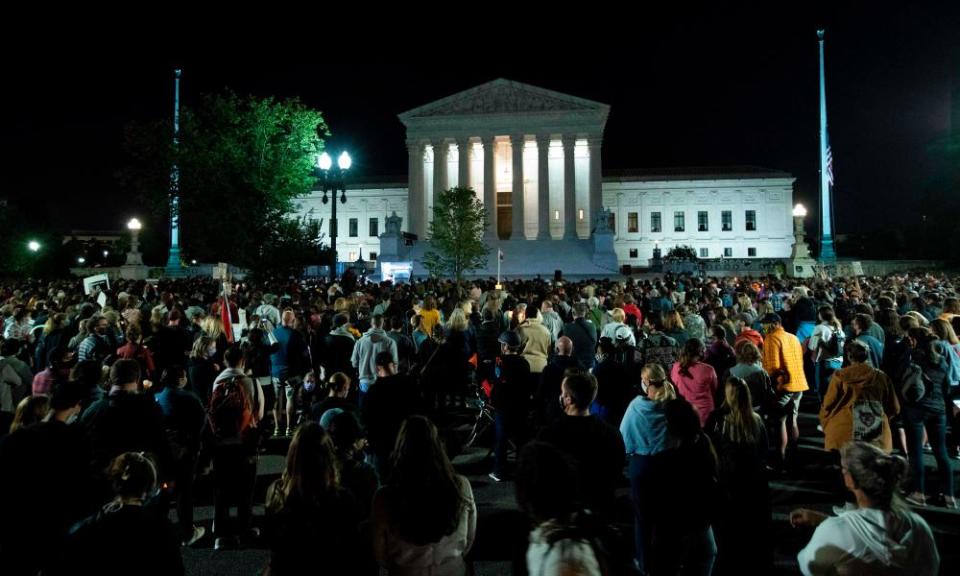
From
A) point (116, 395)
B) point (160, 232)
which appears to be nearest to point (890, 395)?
point (116, 395)

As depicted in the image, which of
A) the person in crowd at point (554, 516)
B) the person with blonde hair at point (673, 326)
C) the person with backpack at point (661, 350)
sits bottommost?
the person in crowd at point (554, 516)

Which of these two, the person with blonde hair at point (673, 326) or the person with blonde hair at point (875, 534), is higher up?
the person with blonde hair at point (673, 326)

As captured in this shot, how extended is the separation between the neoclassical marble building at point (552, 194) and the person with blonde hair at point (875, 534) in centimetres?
4369

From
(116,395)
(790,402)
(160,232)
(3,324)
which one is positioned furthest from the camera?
(160,232)

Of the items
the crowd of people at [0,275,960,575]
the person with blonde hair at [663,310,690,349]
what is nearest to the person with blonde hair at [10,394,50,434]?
the crowd of people at [0,275,960,575]

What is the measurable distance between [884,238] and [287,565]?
284ft

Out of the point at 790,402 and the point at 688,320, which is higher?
the point at 688,320

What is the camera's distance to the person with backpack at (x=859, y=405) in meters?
5.79

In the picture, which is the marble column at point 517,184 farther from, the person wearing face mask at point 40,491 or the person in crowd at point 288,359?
the person wearing face mask at point 40,491

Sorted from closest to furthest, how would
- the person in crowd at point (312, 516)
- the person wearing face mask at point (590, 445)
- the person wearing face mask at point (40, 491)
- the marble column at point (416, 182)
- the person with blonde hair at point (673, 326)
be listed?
1. the person in crowd at point (312, 516)
2. the person wearing face mask at point (40, 491)
3. the person wearing face mask at point (590, 445)
4. the person with blonde hair at point (673, 326)
5. the marble column at point (416, 182)

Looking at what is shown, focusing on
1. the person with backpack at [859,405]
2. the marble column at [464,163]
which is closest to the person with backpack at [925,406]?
the person with backpack at [859,405]

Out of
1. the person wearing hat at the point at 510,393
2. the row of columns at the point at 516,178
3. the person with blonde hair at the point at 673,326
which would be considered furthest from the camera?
the row of columns at the point at 516,178

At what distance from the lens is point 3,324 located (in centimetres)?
1112

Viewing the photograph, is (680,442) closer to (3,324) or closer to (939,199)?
(3,324)
